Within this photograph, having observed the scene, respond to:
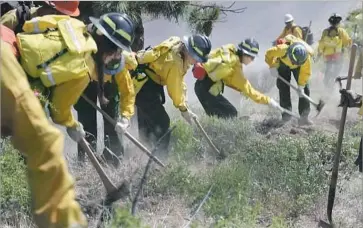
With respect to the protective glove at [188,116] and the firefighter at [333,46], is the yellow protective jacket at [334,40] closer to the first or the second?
the firefighter at [333,46]

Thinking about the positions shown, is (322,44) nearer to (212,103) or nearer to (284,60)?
(284,60)

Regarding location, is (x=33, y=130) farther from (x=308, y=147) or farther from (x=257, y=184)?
(x=308, y=147)

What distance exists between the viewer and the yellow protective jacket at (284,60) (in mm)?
8141

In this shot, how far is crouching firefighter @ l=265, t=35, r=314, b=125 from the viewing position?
803 centimetres

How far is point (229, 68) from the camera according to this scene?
686cm

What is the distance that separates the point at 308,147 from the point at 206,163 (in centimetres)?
90

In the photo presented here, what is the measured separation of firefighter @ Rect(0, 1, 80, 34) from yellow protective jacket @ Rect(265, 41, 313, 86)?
177 inches

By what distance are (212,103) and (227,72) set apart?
66 centimetres

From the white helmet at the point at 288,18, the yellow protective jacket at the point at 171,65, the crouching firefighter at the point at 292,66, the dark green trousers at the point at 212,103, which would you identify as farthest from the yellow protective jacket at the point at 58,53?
the white helmet at the point at 288,18

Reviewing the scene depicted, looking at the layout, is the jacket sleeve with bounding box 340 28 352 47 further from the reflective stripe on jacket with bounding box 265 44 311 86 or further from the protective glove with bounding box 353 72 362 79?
the reflective stripe on jacket with bounding box 265 44 311 86

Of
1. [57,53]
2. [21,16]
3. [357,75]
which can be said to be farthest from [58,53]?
[357,75]

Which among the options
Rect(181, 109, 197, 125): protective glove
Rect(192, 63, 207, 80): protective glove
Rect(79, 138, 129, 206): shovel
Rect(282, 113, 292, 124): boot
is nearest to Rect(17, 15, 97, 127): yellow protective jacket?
Rect(79, 138, 129, 206): shovel

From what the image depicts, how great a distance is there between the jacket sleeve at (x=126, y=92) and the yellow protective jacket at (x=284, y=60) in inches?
139

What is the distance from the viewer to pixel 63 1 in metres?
3.90
